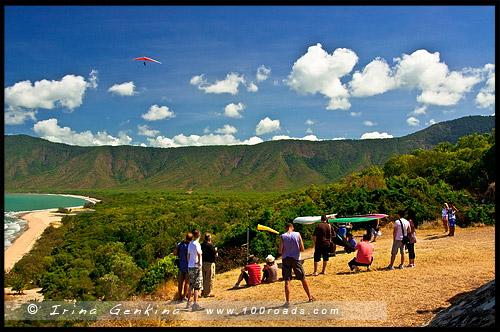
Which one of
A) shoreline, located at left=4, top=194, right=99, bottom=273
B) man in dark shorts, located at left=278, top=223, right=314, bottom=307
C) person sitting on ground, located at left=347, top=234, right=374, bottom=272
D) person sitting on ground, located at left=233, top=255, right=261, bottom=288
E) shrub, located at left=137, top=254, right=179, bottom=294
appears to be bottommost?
shoreline, located at left=4, top=194, right=99, bottom=273

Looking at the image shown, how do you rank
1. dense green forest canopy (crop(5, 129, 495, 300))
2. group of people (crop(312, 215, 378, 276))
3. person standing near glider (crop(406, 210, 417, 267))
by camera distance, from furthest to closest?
1. dense green forest canopy (crop(5, 129, 495, 300))
2. person standing near glider (crop(406, 210, 417, 267))
3. group of people (crop(312, 215, 378, 276))

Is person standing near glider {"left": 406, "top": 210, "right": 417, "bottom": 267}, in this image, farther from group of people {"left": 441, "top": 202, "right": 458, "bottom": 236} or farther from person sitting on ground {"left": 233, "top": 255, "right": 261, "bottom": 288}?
group of people {"left": 441, "top": 202, "right": 458, "bottom": 236}

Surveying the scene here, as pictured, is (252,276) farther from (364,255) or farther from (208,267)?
(364,255)

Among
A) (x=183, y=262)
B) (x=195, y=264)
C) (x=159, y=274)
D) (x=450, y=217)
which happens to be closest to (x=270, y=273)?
(x=183, y=262)

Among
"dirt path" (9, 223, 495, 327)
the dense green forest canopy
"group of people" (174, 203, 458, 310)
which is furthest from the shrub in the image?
"group of people" (174, 203, 458, 310)

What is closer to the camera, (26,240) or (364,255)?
(364,255)

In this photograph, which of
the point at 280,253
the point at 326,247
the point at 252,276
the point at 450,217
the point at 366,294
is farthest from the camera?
the point at 450,217

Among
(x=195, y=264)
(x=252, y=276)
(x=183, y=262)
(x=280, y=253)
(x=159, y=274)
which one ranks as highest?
(x=280, y=253)
